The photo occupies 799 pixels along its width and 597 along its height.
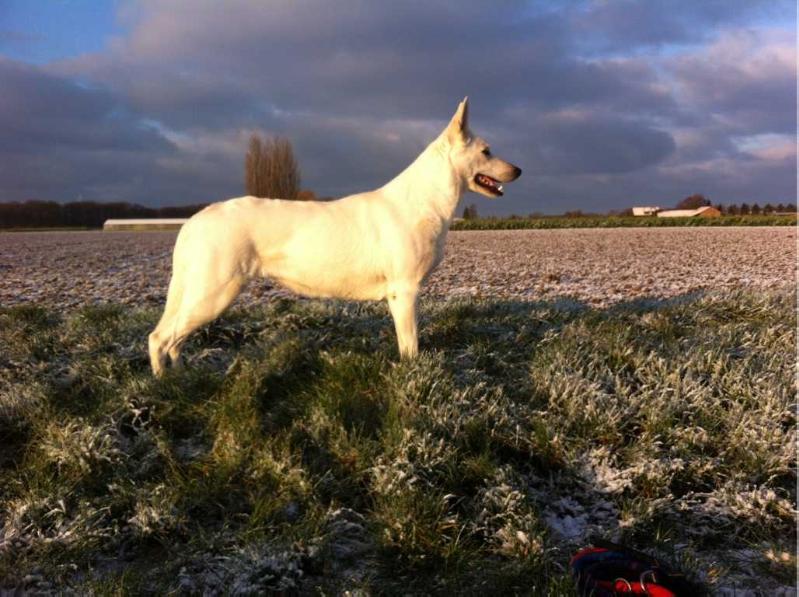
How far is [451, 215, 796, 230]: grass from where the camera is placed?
149ft

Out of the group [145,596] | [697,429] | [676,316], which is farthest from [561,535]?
[676,316]

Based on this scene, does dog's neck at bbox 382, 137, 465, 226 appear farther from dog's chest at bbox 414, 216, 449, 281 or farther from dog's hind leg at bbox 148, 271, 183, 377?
dog's hind leg at bbox 148, 271, 183, 377

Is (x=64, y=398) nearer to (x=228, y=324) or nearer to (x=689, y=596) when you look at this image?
(x=228, y=324)

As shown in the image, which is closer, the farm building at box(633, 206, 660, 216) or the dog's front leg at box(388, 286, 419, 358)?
the dog's front leg at box(388, 286, 419, 358)

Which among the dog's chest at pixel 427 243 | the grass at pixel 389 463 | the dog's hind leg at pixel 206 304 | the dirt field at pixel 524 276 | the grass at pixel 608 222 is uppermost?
the grass at pixel 608 222

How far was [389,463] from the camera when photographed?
3.53 meters

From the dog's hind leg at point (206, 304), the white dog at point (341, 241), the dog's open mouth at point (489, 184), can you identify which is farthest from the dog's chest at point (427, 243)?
the dog's hind leg at point (206, 304)

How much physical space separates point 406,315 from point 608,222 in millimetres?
49013

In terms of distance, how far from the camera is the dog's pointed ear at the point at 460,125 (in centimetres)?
474

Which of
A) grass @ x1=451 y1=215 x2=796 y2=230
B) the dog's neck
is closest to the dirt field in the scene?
the dog's neck

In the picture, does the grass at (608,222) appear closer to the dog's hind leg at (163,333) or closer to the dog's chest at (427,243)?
the dog's chest at (427,243)

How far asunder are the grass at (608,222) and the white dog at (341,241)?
42.0 meters

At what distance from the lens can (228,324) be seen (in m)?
6.40

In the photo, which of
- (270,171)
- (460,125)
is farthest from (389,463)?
(270,171)
